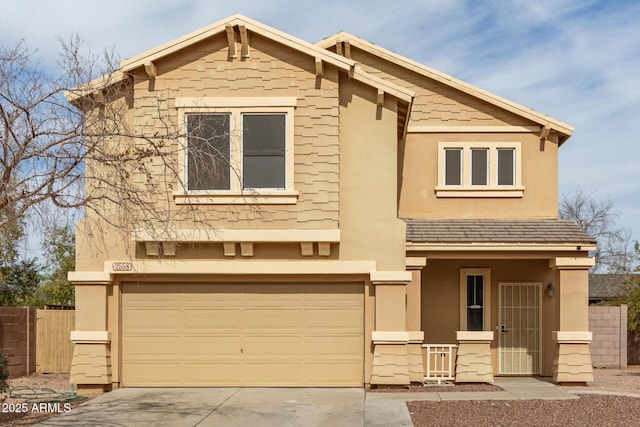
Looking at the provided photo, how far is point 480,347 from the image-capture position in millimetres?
16547


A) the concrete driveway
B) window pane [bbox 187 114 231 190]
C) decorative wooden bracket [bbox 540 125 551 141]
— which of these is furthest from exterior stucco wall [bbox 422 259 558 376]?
window pane [bbox 187 114 231 190]

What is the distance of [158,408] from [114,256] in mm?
3655

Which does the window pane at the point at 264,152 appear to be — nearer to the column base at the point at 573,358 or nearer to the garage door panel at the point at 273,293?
the garage door panel at the point at 273,293

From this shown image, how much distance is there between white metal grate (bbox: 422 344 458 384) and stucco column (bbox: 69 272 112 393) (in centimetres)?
672

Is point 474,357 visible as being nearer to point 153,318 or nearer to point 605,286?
point 153,318

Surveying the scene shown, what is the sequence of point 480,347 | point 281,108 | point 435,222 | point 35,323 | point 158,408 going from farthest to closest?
point 35,323, point 435,222, point 480,347, point 281,108, point 158,408

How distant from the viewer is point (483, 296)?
60.6 ft

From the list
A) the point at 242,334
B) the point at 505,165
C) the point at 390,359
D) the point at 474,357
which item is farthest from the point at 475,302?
the point at 242,334

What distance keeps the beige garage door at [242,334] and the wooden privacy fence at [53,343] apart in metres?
5.24

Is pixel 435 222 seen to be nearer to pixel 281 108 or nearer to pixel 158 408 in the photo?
pixel 281 108

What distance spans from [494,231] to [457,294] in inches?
84.2

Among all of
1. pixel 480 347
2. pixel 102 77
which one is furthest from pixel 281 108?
pixel 480 347

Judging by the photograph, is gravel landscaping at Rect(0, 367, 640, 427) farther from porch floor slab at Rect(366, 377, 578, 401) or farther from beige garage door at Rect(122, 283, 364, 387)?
beige garage door at Rect(122, 283, 364, 387)

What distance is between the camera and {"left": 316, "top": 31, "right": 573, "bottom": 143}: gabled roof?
18.3 metres
